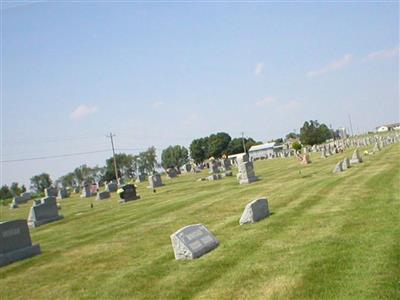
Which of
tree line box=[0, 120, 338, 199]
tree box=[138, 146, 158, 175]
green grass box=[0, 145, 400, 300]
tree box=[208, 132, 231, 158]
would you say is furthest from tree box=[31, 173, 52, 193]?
green grass box=[0, 145, 400, 300]

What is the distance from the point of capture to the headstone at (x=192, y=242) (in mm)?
10680

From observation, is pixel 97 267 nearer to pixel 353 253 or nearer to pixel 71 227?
pixel 353 253

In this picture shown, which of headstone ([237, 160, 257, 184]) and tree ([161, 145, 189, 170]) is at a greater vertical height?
tree ([161, 145, 189, 170])

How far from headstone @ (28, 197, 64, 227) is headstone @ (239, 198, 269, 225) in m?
14.2

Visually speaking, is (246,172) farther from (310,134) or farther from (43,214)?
(310,134)

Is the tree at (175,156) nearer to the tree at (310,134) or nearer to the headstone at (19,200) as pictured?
the tree at (310,134)

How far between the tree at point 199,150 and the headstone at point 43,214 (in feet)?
375

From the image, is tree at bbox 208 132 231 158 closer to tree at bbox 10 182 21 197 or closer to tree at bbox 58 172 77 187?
tree at bbox 58 172 77 187

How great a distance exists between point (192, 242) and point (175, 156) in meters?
135

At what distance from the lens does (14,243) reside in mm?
14586

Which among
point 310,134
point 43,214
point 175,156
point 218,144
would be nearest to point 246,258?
point 43,214

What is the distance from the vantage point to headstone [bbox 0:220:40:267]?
14198mm

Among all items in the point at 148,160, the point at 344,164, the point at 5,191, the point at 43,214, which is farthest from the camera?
the point at 148,160

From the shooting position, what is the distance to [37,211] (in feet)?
79.7
